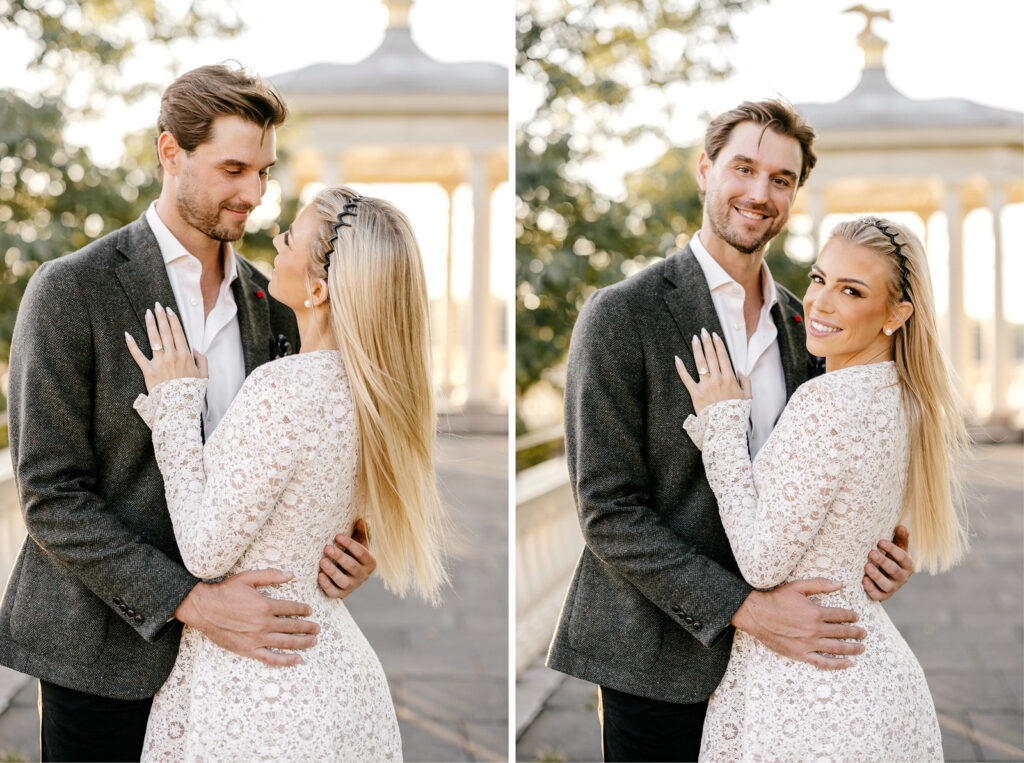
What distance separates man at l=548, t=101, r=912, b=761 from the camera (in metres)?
2.61

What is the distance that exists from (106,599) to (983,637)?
632cm

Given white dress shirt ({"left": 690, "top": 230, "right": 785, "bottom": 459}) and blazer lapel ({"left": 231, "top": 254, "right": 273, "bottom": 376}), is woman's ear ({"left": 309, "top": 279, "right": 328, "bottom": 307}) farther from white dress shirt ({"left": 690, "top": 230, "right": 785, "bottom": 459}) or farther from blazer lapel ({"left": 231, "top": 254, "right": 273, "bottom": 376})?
white dress shirt ({"left": 690, "top": 230, "right": 785, "bottom": 459})

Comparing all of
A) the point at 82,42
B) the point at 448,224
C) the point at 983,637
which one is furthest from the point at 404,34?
the point at 983,637

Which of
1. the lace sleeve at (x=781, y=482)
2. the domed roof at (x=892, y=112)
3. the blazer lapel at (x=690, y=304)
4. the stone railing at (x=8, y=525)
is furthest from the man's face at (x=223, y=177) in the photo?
the domed roof at (x=892, y=112)

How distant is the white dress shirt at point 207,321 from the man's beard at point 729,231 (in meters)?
1.37

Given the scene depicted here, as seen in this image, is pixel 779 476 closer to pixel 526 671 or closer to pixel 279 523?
pixel 279 523

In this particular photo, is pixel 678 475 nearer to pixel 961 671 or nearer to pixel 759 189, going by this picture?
pixel 759 189

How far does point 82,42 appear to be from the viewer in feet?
25.1

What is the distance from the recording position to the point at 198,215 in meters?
2.80

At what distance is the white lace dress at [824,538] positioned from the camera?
2.45 m

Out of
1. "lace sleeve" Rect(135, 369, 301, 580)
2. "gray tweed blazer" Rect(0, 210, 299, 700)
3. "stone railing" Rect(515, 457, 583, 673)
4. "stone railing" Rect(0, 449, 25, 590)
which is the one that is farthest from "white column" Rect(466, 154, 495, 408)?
"lace sleeve" Rect(135, 369, 301, 580)

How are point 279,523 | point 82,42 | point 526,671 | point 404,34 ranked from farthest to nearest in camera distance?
1. point 404,34
2. point 82,42
3. point 526,671
4. point 279,523

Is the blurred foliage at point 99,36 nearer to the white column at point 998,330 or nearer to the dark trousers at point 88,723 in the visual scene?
the dark trousers at point 88,723

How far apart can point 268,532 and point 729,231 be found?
146cm
